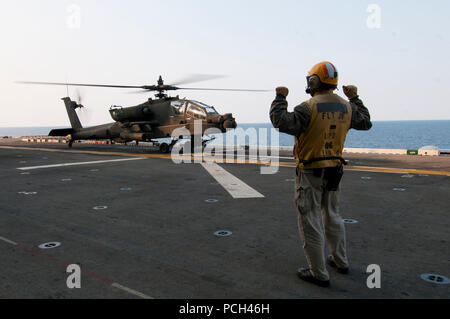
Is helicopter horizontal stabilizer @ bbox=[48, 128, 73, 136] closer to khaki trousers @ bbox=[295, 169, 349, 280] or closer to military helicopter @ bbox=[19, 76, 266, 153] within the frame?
military helicopter @ bbox=[19, 76, 266, 153]

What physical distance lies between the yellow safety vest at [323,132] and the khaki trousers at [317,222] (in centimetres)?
17

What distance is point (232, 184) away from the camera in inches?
350

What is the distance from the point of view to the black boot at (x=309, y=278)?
10.8ft

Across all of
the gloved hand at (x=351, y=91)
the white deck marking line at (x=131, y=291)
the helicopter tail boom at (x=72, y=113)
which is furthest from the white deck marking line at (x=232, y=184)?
the helicopter tail boom at (x=72, y=113)

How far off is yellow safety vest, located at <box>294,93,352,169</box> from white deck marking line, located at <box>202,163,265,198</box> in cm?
407

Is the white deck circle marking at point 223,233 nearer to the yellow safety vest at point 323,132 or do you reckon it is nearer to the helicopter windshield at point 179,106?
the yellow safety vest at point 323,132

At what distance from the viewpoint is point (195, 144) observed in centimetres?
1758

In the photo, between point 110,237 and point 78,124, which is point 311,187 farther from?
point 78,124

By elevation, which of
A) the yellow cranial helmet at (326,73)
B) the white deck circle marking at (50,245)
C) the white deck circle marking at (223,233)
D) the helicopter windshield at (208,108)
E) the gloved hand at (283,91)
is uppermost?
the helicopter windshield at (208,108)

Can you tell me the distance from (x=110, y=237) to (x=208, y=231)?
1420 millimetres

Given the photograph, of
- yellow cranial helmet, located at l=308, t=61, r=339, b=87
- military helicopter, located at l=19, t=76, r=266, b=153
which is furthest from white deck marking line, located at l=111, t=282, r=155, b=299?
military helicopter, located at l=19, t=76, r=266, b=153

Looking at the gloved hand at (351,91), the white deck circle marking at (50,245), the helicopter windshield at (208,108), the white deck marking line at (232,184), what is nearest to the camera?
the gloved hand at (351,91)

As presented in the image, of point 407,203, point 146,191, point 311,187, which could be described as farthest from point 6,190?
point 407,203

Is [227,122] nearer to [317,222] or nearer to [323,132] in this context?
[323,132]
